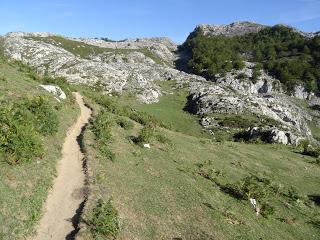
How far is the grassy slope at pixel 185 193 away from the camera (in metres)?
29.0

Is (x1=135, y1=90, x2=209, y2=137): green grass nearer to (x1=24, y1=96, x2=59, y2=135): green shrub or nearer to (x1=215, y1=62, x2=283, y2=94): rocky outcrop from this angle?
(x1=24, y1=96, x2=59, y2=135): green shrub

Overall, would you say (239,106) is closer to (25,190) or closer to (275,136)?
(275,136)

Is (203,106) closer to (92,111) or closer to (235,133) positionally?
(235,133)

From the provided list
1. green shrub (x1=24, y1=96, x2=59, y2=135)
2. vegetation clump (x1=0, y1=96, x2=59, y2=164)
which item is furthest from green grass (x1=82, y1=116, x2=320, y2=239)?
vegetation clump (x1=0, y1=96, x2=59, y2=164)

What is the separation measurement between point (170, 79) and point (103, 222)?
10971 cm

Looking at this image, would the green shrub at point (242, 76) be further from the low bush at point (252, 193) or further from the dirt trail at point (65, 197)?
the dirt trail at point (65, 197)

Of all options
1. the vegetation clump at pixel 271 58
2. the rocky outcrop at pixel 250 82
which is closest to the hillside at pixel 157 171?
the rocky outcrop at pixel 250 82

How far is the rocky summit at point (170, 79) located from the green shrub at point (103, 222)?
165 feet

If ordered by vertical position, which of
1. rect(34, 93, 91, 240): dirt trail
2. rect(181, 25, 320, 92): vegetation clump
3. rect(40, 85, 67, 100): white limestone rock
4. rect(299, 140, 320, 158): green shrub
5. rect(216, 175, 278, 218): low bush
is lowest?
rect(34, 93, 91, 240): dirt trail

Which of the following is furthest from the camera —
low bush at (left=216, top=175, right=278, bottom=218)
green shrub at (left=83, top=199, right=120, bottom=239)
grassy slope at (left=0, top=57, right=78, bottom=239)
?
low bush at (left=216, top=175, right=278, bottom=218)

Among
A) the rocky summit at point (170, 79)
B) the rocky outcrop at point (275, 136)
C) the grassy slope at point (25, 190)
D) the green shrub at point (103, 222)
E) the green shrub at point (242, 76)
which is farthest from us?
the green shrub at point (242, 76)

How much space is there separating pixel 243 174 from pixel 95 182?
794 inches

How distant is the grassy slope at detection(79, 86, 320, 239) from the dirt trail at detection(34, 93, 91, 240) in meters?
1.06

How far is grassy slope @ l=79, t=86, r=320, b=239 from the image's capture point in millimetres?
29047
